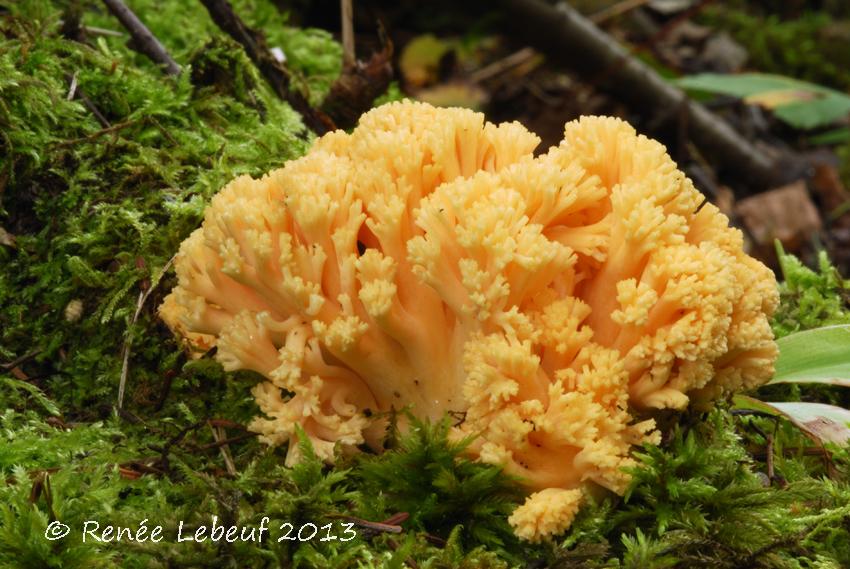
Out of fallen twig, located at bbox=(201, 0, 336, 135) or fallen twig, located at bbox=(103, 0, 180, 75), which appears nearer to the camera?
fallen twig, located at bbox=(103, 0, 180, 75)

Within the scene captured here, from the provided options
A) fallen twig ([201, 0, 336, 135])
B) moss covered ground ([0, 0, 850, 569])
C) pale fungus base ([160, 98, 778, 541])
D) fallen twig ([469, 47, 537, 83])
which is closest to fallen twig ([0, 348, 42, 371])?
moss covered ground ([0, 0, 850, 569])

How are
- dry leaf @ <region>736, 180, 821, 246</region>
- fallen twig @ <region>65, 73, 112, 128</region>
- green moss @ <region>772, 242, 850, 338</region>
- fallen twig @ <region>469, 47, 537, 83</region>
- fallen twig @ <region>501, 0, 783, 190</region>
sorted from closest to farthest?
fallen twig @ <region>65, 73, 112, 128</region> < green moss @ <region>772, 242, 850, 338</region> < dry leaf @ <region>736, 180, 821, 246</region> < fallen twig @ <region>501, 0, 783, 190</region> < fallen twig @ <region>469, 47, 537, 83</region>

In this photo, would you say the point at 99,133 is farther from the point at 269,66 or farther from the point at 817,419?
the point at 817,419

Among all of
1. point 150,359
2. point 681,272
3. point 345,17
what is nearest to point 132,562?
point 150,359

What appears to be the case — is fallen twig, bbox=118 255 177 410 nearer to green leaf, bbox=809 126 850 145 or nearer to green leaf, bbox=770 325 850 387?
green leaf, bbox=770 325 850 387

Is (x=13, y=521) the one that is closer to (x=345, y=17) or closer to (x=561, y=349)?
(x=561, y=349)

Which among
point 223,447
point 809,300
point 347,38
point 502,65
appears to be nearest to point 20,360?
point 223,447
